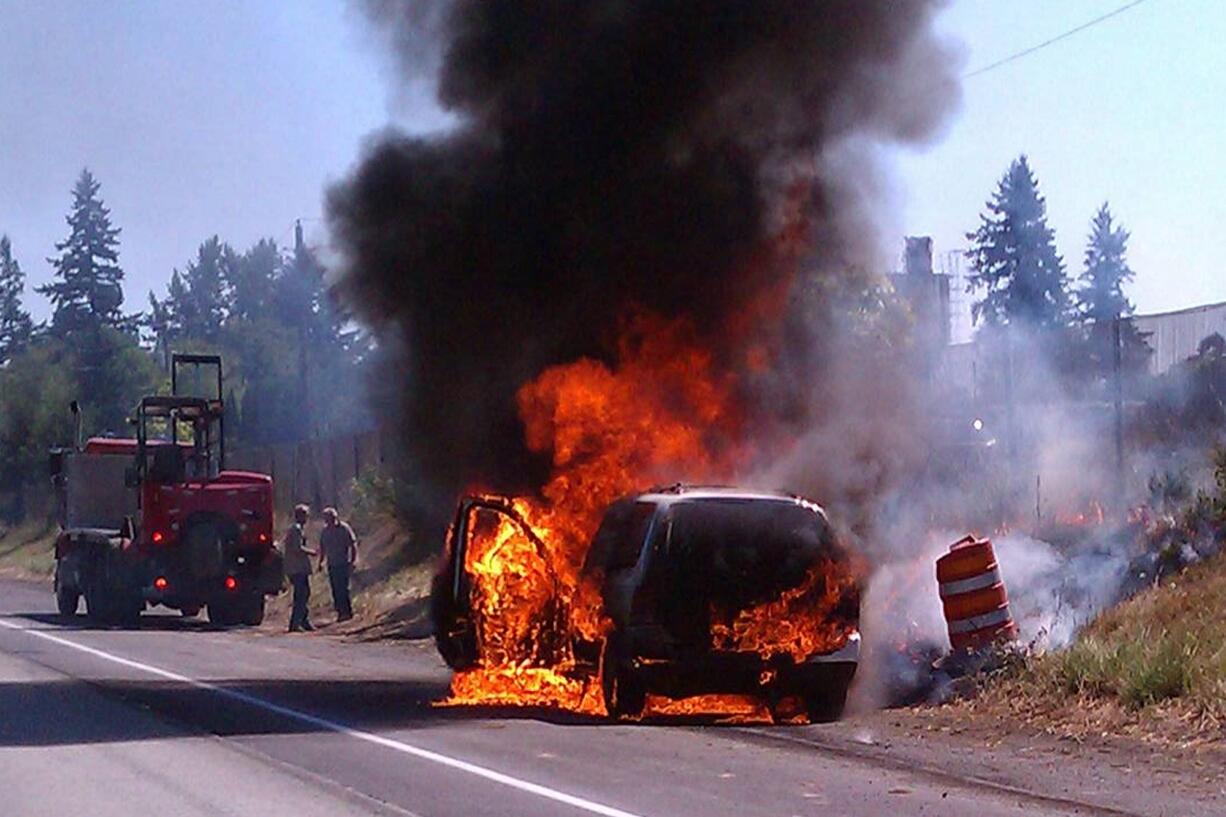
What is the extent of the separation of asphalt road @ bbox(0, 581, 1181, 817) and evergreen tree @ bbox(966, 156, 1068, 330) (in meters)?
27.4

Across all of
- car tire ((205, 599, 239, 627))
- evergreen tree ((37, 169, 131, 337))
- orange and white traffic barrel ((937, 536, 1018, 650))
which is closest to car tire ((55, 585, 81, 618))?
car tire ((205, 599, 239, 627))

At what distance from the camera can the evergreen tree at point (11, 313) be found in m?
120

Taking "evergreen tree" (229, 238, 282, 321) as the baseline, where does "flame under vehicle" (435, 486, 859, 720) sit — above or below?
below

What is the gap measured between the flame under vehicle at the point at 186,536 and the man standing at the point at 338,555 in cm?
131

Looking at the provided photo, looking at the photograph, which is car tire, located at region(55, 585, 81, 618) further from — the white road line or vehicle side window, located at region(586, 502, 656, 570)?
vehicle side window, located at region(586, 502, 656, 570)

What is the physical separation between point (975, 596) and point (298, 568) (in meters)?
15.4

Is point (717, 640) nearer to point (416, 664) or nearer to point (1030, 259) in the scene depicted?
point (416, 664)

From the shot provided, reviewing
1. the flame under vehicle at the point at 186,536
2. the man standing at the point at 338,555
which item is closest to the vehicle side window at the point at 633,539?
the man standing at the point at 338,555

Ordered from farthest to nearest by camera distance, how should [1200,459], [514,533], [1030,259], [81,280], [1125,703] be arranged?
[81,280]
[1030,259]
[1200,459]
[514,533]
[1125,703]

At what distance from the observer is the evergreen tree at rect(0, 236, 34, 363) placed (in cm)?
11998

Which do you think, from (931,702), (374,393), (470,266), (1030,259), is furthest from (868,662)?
(1030,259)

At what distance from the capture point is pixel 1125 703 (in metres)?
13.6

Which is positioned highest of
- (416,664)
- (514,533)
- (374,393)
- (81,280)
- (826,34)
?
(81,280)

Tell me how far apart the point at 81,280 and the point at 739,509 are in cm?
9544
